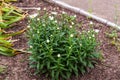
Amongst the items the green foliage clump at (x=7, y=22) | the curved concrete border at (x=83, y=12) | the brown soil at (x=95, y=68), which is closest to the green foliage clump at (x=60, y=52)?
the brown soil at (x=95, y=68)

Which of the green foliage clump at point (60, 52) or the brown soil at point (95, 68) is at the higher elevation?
the green foliage clump at point (60, 52)

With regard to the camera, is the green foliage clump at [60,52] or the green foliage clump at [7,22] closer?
the green foliage clump at [60,52]

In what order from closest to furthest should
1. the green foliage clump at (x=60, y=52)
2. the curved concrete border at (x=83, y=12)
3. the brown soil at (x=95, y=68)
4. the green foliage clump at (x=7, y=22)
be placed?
the green foliage clump at (x=60, y=52) → the brown soil at (x=95, y=68) → the green foliage clump at (x=7, y=22) → the curved concrete border at (x=83, y=12)

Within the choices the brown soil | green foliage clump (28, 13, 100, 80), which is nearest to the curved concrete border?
the brown soil

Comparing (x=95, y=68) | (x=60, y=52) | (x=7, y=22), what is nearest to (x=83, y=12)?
(x=7, y=22)

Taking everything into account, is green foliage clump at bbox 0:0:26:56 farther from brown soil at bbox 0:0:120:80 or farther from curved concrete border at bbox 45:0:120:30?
curved concrete border at bbox 45:0:120:30

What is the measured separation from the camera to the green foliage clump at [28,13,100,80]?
14.1ft

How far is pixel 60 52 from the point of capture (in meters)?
4.41

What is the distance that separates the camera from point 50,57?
4.28m

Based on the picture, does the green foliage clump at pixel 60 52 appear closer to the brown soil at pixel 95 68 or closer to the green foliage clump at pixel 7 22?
the brown soil at pixel 95 68

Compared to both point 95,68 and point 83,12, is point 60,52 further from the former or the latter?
point 83,12

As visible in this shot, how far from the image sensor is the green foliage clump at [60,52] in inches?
170

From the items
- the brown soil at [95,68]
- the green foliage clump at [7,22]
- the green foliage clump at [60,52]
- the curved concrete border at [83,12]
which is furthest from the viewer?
the curved concrete border at [83,12]

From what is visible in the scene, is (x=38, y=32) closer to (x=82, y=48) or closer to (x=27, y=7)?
(x=82, y=48)
